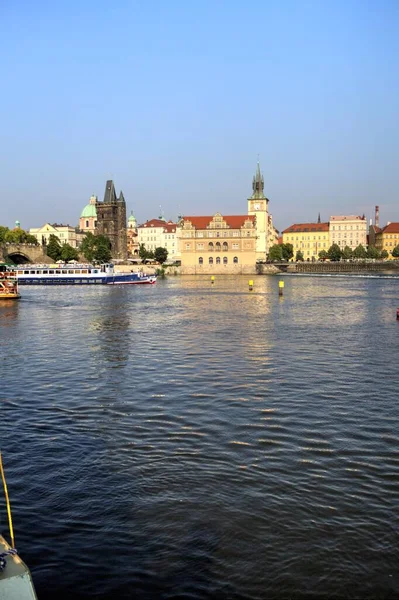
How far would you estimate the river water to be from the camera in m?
6.99

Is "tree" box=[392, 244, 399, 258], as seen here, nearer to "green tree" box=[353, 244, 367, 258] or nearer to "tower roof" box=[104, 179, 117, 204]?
"green tree" box=[353, 244, 367, 258]

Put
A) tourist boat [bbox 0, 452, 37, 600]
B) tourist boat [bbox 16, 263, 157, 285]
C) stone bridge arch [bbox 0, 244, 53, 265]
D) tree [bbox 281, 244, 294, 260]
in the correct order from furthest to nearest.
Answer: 1. tree [bbox 281, 244, 294, 260]
2. stone bridge arch [bbox 0, 244, 53, 265]
3. tourist boat [bbox 16, 263, 157, 285]
4. tourist boat [bbox 0, 452, 37, 600]

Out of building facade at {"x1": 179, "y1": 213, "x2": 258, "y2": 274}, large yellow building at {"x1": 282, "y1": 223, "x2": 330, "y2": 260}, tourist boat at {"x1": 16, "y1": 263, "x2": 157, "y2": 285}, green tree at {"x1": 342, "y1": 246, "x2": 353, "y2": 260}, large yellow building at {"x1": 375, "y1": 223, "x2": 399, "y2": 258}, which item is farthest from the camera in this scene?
large yellow building at {"x1": 282, "y1": 223, "x2": 330, "y2": 260}

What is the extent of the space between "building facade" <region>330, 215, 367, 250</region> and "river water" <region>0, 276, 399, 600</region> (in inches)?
6848

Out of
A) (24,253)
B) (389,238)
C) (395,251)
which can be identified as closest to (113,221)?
(24,253)

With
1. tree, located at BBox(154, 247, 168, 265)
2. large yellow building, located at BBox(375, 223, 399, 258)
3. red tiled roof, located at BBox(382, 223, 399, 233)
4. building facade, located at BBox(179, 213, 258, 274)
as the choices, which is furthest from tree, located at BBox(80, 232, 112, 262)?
red tiled roof, located at BBox(382, 223, 399, 233)

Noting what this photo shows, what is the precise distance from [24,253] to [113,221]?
4325 centimetres

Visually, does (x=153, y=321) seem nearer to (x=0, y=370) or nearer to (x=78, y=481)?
(x=0, y=370)

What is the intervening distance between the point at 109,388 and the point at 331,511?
9.66m

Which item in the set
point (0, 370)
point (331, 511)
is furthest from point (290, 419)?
point (0, 370)

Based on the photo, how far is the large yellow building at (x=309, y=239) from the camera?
630 feet

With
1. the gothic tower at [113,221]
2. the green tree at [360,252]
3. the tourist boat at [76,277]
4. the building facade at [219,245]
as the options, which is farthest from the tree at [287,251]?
the tourist boat at [76,277]

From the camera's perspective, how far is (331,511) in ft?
28.2

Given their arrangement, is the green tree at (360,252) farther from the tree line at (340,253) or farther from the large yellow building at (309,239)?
the large yellow building at (309,239)
